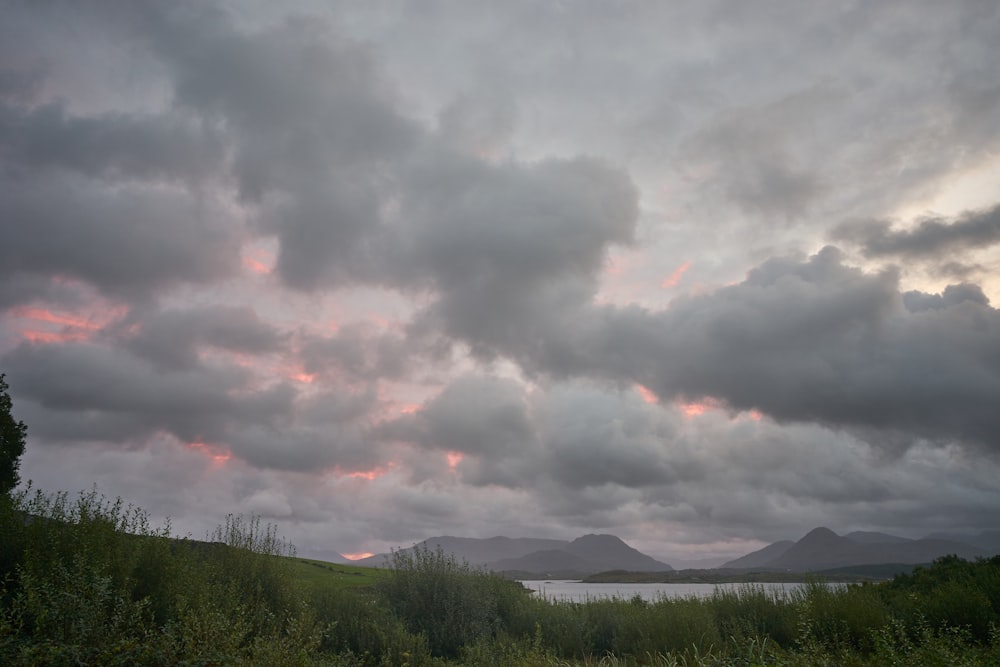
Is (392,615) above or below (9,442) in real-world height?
below

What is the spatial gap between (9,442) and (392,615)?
26127 mm

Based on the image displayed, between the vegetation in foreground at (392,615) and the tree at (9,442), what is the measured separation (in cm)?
2039

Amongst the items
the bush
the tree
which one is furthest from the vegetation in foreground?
the tree

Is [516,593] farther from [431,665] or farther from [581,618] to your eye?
[431,665]

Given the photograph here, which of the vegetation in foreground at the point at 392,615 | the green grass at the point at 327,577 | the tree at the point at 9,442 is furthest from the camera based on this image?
the tree at the point at 9,442

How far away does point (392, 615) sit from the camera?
1817cm

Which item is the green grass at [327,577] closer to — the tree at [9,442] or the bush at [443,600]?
the bush at [443,600]

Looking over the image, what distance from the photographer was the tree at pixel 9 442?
31281 millimetres

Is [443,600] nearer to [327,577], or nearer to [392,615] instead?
[392,615]

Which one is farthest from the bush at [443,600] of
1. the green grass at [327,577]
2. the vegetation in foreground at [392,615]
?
the green grass at [327,577]

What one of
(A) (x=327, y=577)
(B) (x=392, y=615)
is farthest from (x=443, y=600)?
(A) (x=327, y=577)

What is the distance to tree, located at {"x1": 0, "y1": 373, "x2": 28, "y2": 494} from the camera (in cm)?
3128

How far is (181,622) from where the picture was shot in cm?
1225

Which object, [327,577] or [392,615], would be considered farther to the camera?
[327,577]
